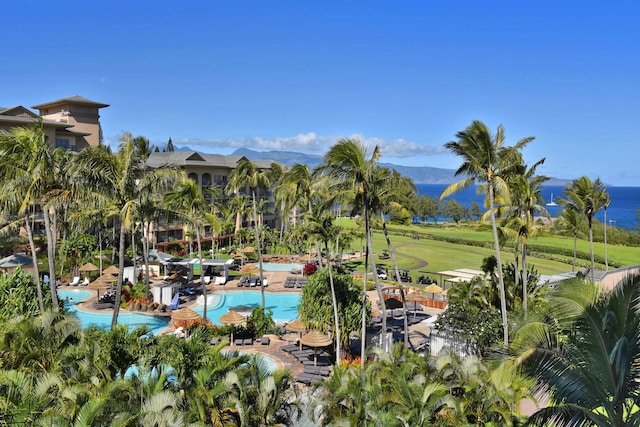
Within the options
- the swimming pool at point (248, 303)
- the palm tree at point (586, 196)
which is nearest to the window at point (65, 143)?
the swimming pool at point (248, 303)

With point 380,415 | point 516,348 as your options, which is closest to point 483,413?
point 380,415

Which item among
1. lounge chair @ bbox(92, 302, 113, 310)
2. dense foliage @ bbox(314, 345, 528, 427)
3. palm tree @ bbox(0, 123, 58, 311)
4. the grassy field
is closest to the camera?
dense foliage @ bbox(314, 345, 528, 427)

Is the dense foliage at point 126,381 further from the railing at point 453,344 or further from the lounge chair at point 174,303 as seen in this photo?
the lounge chair at point 174,303

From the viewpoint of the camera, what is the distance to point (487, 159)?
1852 centimetres

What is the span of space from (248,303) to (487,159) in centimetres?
2338

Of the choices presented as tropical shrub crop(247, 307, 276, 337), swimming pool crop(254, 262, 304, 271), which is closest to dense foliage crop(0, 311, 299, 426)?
tropical shrub crop(247, 307, 276, 337)

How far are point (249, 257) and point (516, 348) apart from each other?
4584 cm

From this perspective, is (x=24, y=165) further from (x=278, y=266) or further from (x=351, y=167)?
(x=278, y=266)

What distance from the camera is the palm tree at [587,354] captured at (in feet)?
25.8

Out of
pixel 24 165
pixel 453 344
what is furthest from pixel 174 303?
pixel 453 344

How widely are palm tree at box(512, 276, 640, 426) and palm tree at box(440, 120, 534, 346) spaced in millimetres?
9894

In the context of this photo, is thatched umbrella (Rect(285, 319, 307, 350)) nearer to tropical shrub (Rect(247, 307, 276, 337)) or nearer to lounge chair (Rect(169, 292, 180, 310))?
tropical shrub (Rect(247, 307, 276, 337))

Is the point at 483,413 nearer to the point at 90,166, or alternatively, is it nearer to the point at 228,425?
the point at 228,425

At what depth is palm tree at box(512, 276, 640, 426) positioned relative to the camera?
7.86 m
